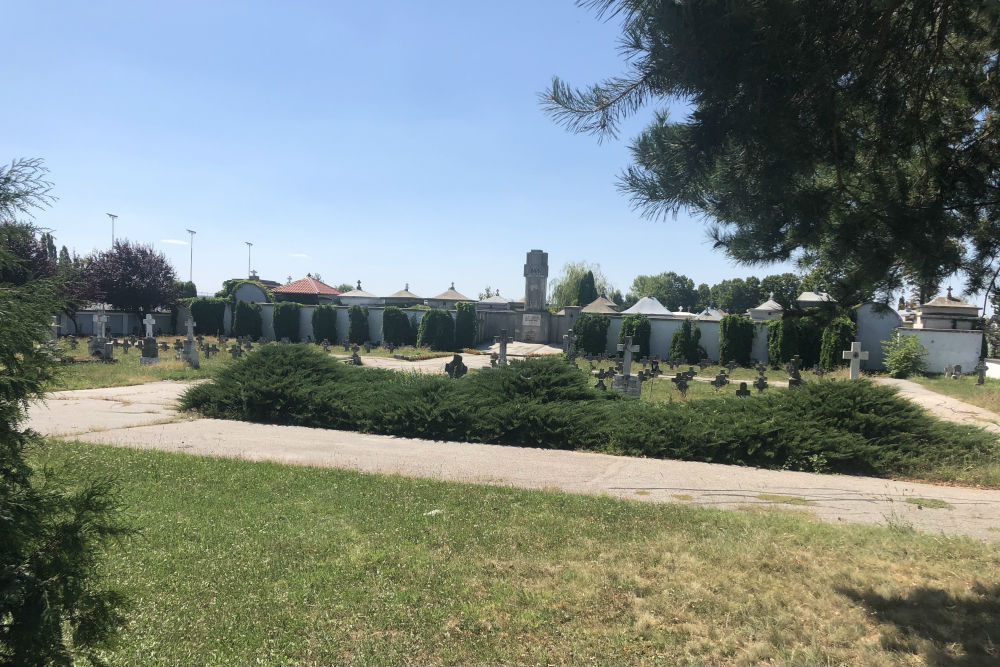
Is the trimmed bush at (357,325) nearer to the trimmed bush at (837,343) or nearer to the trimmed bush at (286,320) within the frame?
the trimmed bush at (286,320)

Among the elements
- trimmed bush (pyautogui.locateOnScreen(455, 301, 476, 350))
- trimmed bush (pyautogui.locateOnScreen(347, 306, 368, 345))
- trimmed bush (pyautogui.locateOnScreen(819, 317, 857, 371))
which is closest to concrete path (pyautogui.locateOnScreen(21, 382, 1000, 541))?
trimmed bush (pyautogui.locateOnScreen(819, 317, 857, 371))

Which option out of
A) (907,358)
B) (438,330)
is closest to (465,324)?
(438,330)

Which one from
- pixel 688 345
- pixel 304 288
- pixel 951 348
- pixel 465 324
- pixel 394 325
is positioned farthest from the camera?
pixel 304 288

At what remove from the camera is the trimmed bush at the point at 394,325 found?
3347cm

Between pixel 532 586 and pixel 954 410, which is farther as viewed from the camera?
pixel 954 410

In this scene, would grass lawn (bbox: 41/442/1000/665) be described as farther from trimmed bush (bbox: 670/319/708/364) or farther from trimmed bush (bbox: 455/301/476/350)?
trimmed bush (bbox: 455/301/476/350)

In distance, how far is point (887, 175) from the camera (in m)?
3.45

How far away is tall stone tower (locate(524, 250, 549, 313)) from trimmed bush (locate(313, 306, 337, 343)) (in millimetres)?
11378

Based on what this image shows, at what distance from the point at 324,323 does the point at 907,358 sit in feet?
92.7

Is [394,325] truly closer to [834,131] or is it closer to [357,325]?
[357,325]

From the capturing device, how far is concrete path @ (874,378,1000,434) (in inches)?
420

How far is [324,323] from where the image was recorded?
34.8 meters

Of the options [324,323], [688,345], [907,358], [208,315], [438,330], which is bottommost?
[907,358]

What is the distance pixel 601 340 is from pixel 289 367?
1981cm
